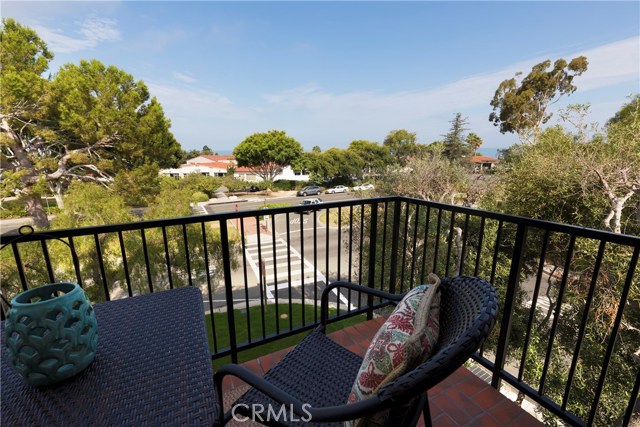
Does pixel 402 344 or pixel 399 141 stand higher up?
pixel 399 141

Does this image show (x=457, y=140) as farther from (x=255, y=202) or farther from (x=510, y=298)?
(x=510, y=298)

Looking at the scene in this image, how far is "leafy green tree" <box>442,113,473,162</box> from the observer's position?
638 inches

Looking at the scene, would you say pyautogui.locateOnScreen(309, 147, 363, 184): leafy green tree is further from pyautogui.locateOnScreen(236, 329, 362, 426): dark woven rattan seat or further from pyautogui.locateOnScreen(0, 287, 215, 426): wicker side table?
pyautogui.locateOnScreen(0, 287, 215, 426): wicker side table

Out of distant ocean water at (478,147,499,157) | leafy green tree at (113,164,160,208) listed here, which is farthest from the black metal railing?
distant ocean water at (478,147,499,157)

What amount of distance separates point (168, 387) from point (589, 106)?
9114 mm

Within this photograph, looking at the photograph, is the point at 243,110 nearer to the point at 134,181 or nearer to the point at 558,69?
the point at 134,181

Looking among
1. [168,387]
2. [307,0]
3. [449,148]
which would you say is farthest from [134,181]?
[449,148]

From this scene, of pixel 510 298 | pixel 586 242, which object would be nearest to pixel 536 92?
pixel 586 242

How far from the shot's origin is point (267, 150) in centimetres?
2636

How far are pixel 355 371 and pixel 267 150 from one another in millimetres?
26609

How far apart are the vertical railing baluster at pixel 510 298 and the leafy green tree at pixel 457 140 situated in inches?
647

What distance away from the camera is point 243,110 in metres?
15.1

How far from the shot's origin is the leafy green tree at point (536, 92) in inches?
628

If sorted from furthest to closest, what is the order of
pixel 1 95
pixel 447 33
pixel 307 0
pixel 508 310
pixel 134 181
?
pixel 134 181 → pixel 1 95 → pixel 447 33 → pixel 307 0 → pixel 508 310
